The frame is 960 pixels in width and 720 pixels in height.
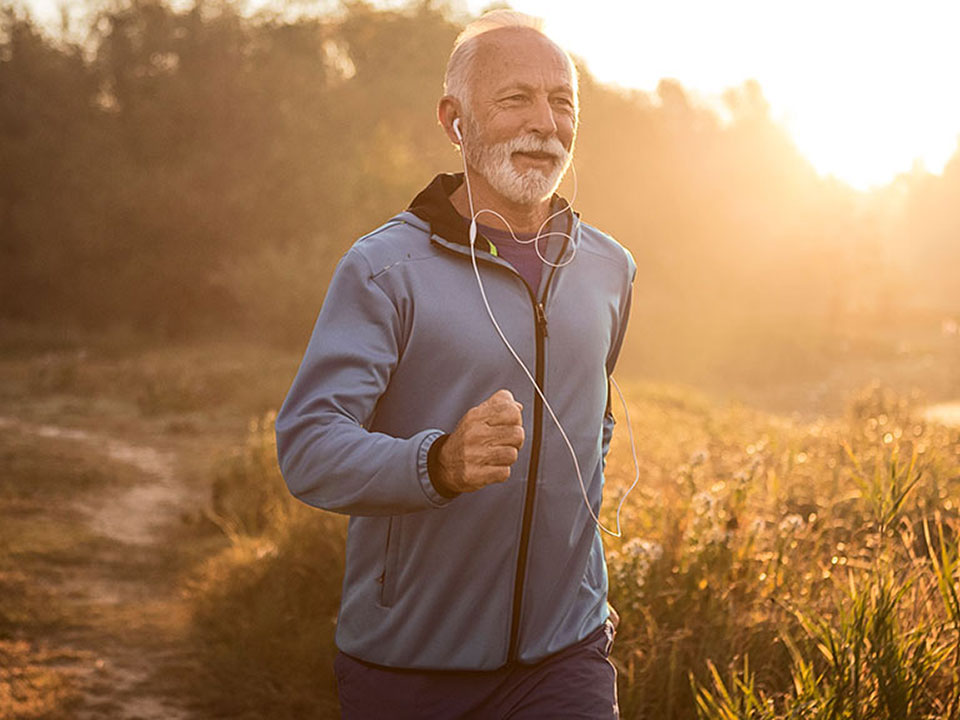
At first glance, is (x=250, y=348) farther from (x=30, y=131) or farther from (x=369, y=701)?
(x=369, y=701)

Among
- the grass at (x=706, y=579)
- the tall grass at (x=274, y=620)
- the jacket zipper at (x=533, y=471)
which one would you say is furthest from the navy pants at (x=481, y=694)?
the tall grass at (x=274, y=620)

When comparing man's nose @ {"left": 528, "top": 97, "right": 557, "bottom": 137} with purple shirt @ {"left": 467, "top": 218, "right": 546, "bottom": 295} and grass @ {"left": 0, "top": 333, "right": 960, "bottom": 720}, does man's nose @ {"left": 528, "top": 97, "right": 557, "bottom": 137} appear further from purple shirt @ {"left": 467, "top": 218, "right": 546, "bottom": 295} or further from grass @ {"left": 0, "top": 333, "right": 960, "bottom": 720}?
grass @ {"left": 0, "top": 333, "right": 960, "bottom": 720}

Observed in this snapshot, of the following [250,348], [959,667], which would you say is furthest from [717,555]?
[250,348]

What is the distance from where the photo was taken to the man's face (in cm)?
258

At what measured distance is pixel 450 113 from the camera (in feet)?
8.89

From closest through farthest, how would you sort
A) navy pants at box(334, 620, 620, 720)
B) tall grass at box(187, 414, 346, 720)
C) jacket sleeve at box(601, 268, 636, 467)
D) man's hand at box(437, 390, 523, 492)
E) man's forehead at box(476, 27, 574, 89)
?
1. man's hand at box(437, 390, 523, 492)
2. navy pants at box(334, 620, 620, 720)
3. man's forehead at box(476, 27, 574, 89)
4. jacket sleeve at box(601, 268, 636, 467)
5. tall grass at box(187, 414, 346, 720)

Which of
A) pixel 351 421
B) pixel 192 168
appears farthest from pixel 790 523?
pixel 192 168

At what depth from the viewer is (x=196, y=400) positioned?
1780 cm

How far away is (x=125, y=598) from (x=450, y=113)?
5503 millimetres

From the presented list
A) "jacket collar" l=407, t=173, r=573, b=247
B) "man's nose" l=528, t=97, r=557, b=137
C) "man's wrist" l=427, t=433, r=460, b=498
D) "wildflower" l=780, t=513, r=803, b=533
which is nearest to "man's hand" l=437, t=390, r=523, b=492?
"man's wrist" l=427, t=433, r=460, b=498

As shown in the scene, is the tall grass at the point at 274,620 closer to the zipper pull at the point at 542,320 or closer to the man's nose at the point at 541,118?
the zipper pull at the point at 542,320

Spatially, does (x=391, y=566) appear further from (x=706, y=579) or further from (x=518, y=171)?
(x=706, y=579)

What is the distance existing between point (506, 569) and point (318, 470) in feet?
1.91

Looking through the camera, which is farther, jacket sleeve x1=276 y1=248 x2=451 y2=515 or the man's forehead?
the man's forehead
